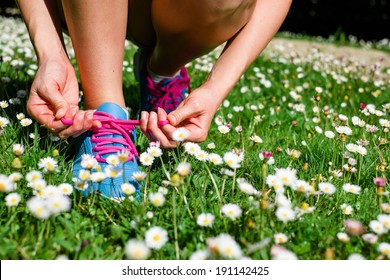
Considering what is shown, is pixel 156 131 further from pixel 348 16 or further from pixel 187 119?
pixel 348 16

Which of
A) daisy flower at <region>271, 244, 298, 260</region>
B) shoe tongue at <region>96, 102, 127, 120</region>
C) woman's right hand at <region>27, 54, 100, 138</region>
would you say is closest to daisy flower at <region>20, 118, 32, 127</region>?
woman's right hand at <region>27, 54, 100, 138</region>

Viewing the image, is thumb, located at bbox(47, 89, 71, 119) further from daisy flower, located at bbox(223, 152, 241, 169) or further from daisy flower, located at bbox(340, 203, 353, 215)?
daisy flower, located at bbox(340, 203, 353, 215)

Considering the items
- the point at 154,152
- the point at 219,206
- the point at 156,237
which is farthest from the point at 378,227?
the point at 154,152

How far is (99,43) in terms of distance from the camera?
1397 mm

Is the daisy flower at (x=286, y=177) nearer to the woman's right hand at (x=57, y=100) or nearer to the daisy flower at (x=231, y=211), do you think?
the daisy flower at (x=231, y=211)

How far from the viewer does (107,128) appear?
141 cm

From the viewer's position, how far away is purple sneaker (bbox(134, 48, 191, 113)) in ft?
6.24

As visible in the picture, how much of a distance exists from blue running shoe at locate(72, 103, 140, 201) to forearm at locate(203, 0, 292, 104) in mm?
315

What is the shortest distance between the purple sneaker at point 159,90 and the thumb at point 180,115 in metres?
0.47

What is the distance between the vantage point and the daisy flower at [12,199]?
1102mm

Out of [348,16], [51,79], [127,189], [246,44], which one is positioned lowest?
[127,189]

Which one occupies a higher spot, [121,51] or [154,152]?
[121,51]

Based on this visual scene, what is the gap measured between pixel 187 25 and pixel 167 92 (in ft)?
1.20
